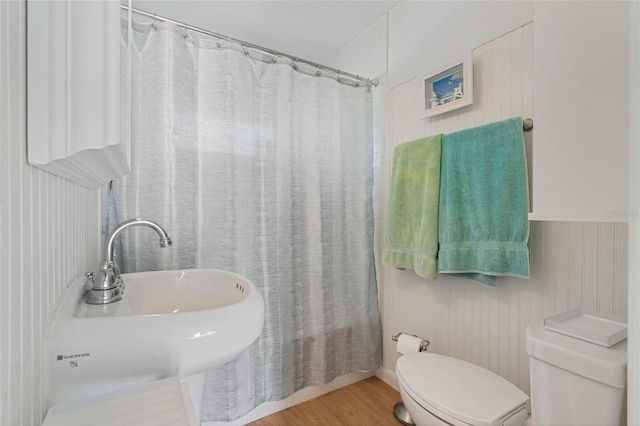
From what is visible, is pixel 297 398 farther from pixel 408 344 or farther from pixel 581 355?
pixel 581 355

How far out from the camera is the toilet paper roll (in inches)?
58.4

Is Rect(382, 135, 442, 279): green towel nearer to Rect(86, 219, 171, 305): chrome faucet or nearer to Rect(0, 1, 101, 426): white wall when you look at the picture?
Rect(86, 219, 171, 305): chrome faucet

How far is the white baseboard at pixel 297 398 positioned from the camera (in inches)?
60.2

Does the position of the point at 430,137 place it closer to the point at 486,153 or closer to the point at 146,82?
the point at 486,153

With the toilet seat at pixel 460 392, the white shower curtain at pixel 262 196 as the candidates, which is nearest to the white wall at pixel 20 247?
the white shower curtain at pixel 262 196

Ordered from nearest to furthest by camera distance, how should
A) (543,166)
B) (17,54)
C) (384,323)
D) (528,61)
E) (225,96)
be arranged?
(17,54) < (543,166) < (528,61) < (225,96) < (384,323)

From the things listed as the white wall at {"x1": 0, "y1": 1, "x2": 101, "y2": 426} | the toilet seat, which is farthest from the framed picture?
the white wall at {"x1": 0, "y1": 1, "x2": 101, "y2": 426}

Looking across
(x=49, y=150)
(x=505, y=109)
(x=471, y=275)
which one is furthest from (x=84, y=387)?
(x=505, y=109)

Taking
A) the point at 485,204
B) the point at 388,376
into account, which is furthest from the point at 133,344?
the point at 388,376

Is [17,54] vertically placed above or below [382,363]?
above

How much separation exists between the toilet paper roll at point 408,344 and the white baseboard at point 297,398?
513 mm

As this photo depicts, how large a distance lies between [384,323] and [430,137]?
1.17m

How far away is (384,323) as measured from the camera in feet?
6.26

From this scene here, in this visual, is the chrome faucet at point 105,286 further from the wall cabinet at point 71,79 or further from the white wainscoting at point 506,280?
the white wainscoting at point 506,280
